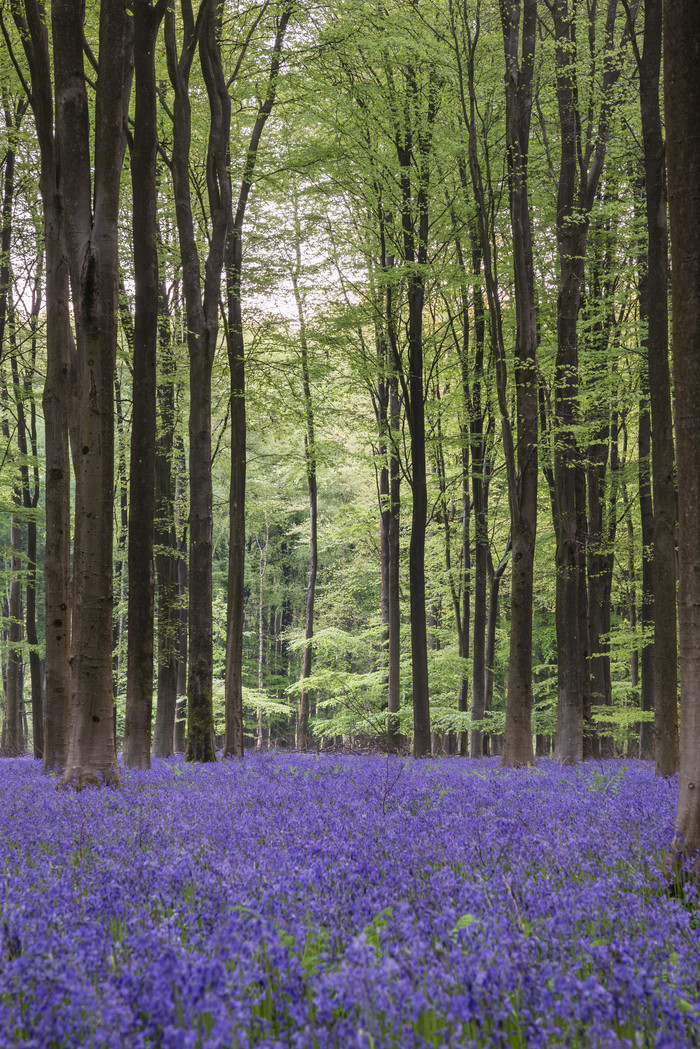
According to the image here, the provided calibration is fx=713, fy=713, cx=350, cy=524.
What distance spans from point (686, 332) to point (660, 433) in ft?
16.7

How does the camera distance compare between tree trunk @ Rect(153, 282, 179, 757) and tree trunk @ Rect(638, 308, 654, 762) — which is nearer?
tree trunk @ Rect(153, 282, 179, 757)

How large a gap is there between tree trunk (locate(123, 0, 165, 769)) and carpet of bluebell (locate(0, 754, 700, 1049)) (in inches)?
167

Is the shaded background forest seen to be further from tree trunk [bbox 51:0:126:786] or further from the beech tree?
the beech tree

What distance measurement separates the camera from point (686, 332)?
15.1ft

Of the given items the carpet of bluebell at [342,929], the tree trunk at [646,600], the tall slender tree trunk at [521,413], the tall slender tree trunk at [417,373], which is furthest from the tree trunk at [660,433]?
the tree trunk at [646,600]

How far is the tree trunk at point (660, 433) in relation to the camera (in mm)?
8508

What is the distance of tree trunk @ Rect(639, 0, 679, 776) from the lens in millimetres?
8508

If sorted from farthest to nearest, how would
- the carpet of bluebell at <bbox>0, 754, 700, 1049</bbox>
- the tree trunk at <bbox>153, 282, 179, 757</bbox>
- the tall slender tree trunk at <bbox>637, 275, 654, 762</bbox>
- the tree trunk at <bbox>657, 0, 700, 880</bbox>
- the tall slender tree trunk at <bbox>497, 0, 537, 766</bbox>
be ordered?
the tall slender tree trunk at <bbox>637, 275, 654, 762</bbox>
the tree trunk at <bbox>153, 282, 179, 757</bbox>
the tall slender tree trunk at <bbox>497, 0, 537, 766</bbox>
the tree trunk at <bbox>657, 0, 700, 880</bbox>
the carpet of bluebell at <bbox>0, 754, 700, 1049</bbox>

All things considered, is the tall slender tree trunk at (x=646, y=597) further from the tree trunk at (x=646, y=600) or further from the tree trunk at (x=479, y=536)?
the tree trunk at (x=479, y=536)

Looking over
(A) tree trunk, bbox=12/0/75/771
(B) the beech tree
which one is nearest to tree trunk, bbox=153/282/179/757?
(A) tree trunk, bbox=12/0/75/771

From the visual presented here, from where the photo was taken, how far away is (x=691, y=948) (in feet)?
9.14

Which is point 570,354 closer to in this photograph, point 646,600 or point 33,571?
point 646,600

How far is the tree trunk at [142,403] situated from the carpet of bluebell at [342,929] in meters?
4.24

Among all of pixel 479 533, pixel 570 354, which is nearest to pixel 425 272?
pixel 570 354
